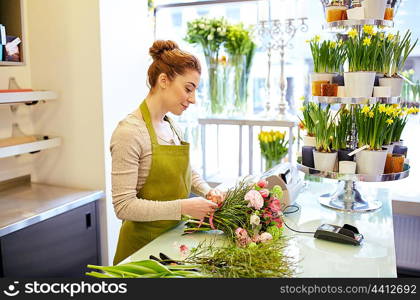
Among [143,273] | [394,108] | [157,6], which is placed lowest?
[143,273]

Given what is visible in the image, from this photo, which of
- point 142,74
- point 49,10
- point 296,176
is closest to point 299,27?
point 142,74

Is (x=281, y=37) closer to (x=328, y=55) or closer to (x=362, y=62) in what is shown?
(x=328, y=55)

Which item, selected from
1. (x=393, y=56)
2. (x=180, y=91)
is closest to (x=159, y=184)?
(x=180, y=91)

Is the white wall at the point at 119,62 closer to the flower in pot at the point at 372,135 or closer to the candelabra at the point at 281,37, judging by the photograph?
the candelabra at the point at 281,37

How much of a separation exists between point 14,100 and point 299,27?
2081mm

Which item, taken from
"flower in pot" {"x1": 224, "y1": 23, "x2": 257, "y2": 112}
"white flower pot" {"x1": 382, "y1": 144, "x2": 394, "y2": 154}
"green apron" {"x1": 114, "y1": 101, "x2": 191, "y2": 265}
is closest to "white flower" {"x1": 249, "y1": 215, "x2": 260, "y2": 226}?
"green apron" {"x1": 114, "y1": 101, "x2": 191, "y2": 265}

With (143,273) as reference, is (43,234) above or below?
below

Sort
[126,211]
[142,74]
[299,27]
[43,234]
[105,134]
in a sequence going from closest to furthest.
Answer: [126,211] → [43,234] → [105,134] → [142,74] → [299,27]

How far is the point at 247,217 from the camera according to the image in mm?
1575

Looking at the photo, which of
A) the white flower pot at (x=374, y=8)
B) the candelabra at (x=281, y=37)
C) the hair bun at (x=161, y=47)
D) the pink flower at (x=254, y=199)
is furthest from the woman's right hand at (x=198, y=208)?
the candelabra at (x=281, y=37)

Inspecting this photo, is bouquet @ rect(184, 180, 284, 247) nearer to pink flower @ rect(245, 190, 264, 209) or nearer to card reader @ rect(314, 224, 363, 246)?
pink flower @ rect(245, 190, 264, 209)

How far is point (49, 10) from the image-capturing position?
2.74 m

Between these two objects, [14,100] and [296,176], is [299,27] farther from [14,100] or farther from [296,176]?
[14,100]

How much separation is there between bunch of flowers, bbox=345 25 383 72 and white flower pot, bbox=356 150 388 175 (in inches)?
14.9
